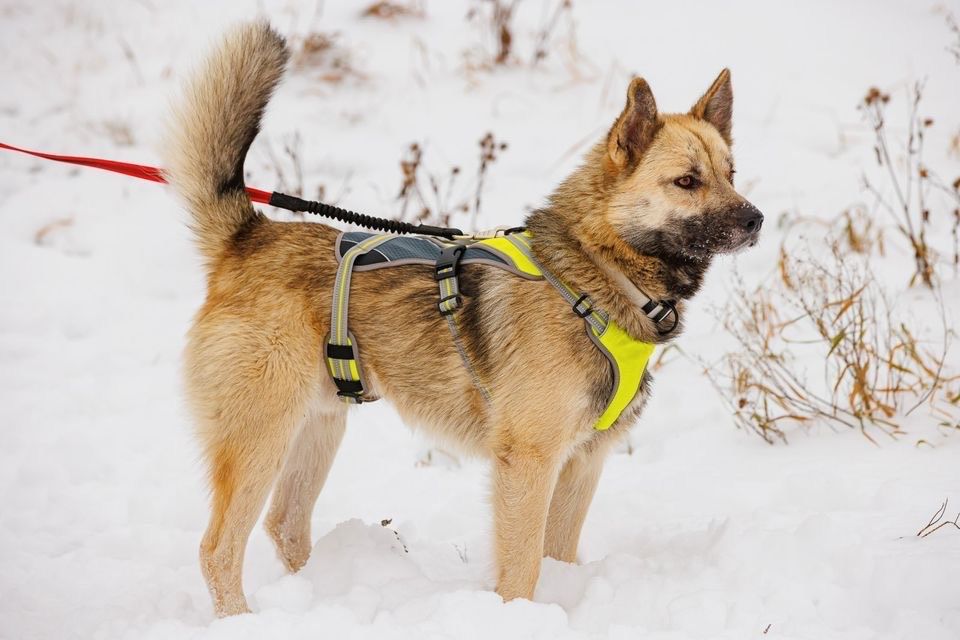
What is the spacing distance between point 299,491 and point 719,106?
2.14 m

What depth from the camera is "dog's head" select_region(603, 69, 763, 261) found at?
2635 millimetres

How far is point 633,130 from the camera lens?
2732 millimetres

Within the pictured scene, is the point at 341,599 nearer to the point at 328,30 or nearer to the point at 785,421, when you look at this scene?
the point at 785,421

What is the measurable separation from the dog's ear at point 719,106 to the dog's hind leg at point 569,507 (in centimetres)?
128

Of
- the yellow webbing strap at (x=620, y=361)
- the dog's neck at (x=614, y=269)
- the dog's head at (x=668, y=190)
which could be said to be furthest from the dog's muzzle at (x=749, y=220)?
the yellow webbing strap at (x=620, y=361)

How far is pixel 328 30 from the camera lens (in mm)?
7902

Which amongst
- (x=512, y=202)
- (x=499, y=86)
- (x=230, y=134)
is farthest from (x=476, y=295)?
(x=499, y=86)

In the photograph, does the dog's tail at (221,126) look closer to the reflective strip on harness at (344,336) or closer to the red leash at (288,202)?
the red leash at (288,202)

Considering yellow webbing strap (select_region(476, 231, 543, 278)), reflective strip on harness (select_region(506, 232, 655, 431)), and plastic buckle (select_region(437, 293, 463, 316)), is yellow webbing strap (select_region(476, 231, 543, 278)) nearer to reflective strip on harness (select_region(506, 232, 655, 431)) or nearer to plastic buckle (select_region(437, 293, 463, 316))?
reflective strip on harness (select_region(506, 232, 655, 431))

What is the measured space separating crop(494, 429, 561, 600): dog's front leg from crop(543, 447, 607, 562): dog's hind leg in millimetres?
340

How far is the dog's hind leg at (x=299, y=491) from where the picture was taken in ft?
10.9

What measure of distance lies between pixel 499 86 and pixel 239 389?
5196 millimetres

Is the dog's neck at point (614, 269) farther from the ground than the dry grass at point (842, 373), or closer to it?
farther from the ground

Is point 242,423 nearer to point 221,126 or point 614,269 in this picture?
point 221,126
